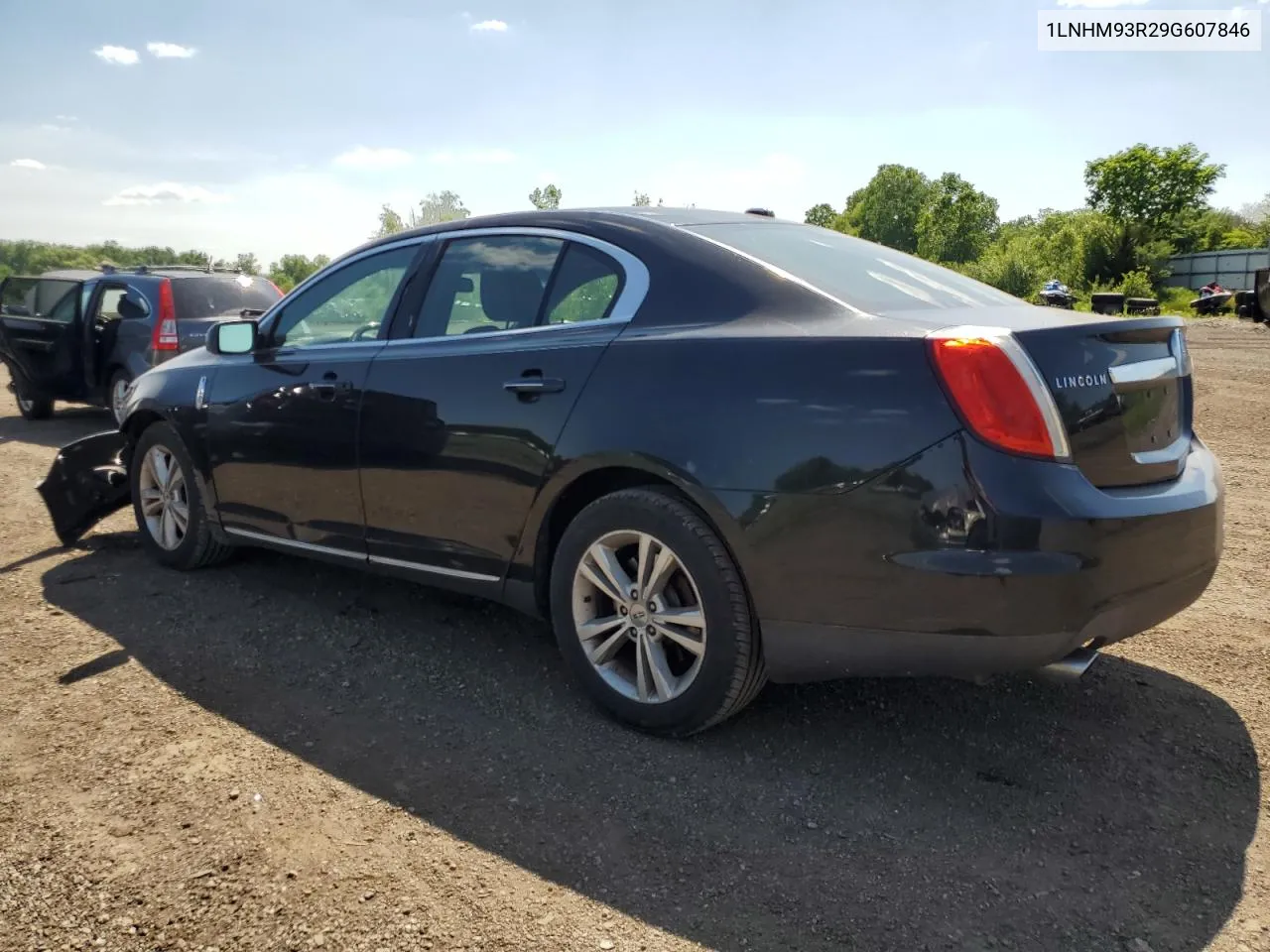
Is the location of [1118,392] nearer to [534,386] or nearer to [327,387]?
[534,386]

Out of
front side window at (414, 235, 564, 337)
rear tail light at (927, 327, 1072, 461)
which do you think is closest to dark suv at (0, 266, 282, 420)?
front side window at (414, 235, 564, 337)

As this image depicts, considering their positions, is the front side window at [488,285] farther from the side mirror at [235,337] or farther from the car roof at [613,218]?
the side mirror at [235,337]

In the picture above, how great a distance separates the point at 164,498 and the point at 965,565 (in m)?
4.22

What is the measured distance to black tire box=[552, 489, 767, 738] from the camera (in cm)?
302

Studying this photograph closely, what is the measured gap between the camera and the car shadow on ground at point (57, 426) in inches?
395

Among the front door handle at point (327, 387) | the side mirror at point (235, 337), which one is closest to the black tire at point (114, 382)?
the side mirror at point (235, 337)

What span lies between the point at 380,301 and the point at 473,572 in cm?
127

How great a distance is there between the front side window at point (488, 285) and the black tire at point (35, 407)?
9.11m

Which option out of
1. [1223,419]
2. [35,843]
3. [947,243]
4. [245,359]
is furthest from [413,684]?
[947,243]

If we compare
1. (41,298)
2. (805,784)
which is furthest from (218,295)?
(805,784)

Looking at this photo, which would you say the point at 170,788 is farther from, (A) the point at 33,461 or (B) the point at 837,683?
(A) the point at 33,461

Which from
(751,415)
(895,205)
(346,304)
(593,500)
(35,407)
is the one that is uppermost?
(895,205)

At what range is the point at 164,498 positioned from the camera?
17.3 feet

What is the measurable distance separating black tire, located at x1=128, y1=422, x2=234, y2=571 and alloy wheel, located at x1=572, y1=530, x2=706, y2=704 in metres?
2.51
